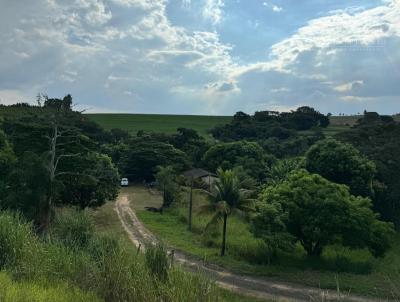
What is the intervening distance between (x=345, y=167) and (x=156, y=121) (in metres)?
130

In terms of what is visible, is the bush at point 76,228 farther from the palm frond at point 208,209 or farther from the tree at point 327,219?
the tree at point 327,219

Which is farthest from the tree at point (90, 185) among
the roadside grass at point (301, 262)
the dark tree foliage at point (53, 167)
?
the roadside grass at point (301, 262)

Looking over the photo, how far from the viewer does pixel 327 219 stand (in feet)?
98.9

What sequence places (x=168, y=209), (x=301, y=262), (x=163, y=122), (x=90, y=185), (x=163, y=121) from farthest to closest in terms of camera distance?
1. (x=163, y=121)
2. (x=163, y=122)
3. (x=168, y=209)
4. (x=90, y=185)
5. (x=301, y=262)

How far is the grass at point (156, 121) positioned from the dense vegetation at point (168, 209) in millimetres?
84764

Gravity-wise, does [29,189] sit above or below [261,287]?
above

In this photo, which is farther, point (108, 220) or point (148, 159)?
point (148, 159)

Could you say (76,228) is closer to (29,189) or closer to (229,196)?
(29,189)

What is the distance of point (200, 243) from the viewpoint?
35969 millimetres

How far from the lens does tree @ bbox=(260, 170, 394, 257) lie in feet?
98.9

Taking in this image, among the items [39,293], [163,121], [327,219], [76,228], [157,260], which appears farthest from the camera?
[163,121]

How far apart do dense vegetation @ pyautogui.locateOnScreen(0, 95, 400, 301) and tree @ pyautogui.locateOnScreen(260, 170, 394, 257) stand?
7 cm

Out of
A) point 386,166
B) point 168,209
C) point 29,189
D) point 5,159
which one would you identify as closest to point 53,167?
point 29,189

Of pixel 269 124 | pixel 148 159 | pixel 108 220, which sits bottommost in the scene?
pixel 108 220
